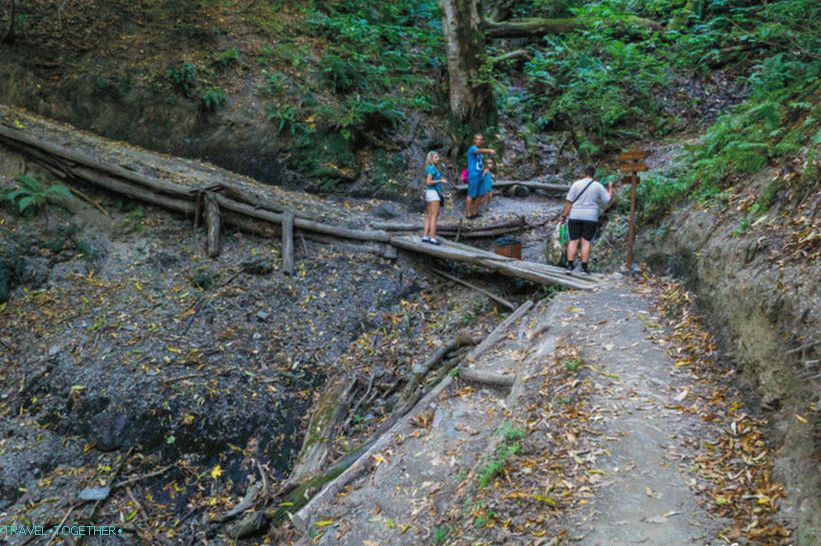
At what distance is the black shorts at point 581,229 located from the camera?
28.9ft

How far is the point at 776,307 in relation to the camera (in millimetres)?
4453

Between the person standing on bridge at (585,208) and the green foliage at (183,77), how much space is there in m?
9.27

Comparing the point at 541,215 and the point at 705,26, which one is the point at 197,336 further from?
the point at 705,26

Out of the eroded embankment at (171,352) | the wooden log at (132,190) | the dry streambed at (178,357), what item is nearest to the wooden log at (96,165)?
the wooden log at (132,190)

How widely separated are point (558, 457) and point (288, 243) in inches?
282

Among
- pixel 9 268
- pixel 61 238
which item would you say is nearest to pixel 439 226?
pixel 61 238

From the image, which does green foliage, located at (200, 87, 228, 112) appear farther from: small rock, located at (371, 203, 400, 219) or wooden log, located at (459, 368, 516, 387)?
wooden log, located at (459, 368, 516, 387)

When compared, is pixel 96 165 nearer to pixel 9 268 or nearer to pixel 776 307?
pixel 9 268

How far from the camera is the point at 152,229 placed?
1003 cm

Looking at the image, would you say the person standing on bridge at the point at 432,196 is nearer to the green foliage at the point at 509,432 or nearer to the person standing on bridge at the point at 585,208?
the person standing on bridge at the point at 585,208

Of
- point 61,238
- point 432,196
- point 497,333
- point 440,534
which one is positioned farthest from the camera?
point 432,196

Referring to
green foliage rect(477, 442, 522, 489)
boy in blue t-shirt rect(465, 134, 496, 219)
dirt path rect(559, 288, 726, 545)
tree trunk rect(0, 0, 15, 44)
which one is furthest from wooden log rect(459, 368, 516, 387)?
tree trunk rect(0, 0, 15, 44)

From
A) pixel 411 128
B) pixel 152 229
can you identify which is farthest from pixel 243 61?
pixel 152 229

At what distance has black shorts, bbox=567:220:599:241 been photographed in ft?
28.9
